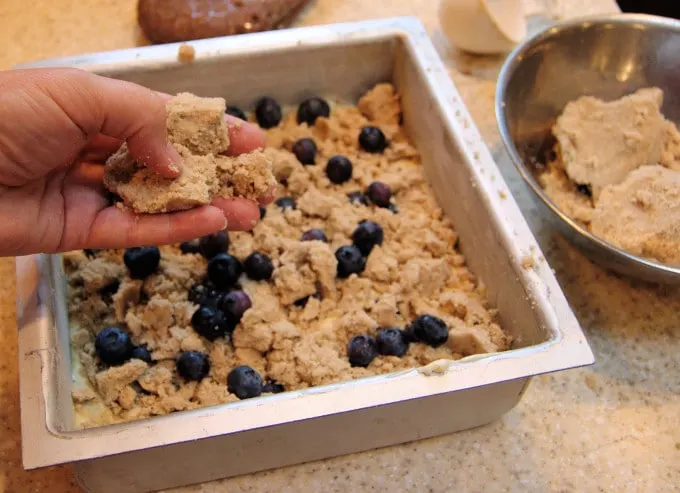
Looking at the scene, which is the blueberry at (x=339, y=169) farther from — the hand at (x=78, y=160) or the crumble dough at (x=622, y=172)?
the crumble dough at (x=622, y=172)

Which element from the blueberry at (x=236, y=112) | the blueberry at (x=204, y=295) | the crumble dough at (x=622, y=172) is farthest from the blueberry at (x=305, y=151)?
the crumble dough at (x=622, y=172)

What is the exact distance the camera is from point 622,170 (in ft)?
3.83

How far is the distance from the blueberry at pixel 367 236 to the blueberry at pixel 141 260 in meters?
0.34

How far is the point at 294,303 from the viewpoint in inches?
42.1

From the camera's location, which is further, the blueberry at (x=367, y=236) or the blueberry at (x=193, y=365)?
the blueberry at (x=367, y=236)

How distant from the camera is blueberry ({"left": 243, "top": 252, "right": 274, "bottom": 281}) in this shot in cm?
107

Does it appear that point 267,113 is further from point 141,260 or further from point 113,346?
point 113,346

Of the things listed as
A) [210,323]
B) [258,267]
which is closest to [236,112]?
[258,267]

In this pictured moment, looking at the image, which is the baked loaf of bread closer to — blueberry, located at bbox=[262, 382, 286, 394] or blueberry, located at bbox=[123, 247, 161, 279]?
blueberry, located at bbox=[123, 247, 161, 279]

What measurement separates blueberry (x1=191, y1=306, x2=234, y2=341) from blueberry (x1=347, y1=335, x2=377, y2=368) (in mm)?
202

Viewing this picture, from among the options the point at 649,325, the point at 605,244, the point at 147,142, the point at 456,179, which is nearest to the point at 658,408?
A: the point at 649,325

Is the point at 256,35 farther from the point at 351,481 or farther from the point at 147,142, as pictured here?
the point at 351,481

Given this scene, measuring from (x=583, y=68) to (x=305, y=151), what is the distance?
0.59 meters

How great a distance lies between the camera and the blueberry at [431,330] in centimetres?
98
